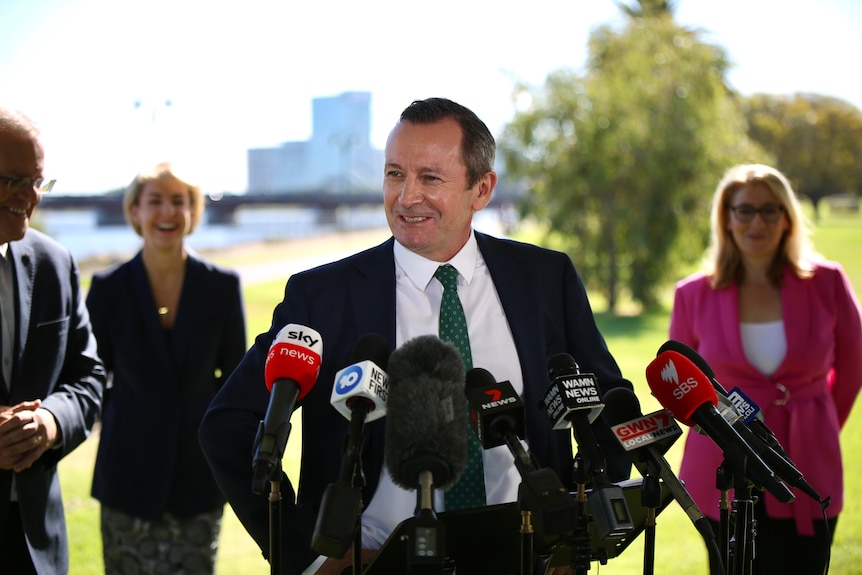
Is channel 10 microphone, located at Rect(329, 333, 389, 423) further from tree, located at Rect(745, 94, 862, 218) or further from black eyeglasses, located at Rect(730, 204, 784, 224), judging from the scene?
tree, located at Rect(745, 94, 862, 218)

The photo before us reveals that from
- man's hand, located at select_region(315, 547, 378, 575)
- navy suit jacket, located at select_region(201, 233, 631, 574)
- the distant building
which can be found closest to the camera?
man's hand, located at select_region(315, 547, 378, 575)

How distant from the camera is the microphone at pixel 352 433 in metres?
1.18

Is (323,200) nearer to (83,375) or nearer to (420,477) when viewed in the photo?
(83,375)

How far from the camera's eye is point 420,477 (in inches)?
48.6

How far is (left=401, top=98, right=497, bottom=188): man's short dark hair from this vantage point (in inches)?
87.7

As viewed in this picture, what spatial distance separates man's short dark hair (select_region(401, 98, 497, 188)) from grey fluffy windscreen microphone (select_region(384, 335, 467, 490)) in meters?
0.94

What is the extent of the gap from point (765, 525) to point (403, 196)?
6.74 ft

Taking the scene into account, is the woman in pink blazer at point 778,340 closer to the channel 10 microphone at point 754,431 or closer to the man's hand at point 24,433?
the channel 10 microphone at point 754,431

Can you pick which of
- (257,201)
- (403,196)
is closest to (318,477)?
(403,196)

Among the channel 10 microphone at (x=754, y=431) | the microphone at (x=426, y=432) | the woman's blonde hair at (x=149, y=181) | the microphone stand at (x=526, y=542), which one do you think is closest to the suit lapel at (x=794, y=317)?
the channel 10 microphone at (x=754, y=431)

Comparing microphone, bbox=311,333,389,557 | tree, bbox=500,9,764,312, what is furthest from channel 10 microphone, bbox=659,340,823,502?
tree, bbox=500,9,764,312

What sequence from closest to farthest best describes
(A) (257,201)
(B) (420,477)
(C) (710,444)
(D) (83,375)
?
(B) (420,477) < (D) (83,375) < (C) (710,444) < (A) (257,201)

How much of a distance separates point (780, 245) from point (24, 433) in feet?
9.95

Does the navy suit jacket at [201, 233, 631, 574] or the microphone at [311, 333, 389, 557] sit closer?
the microphone at [311, 333, 389, 557]
